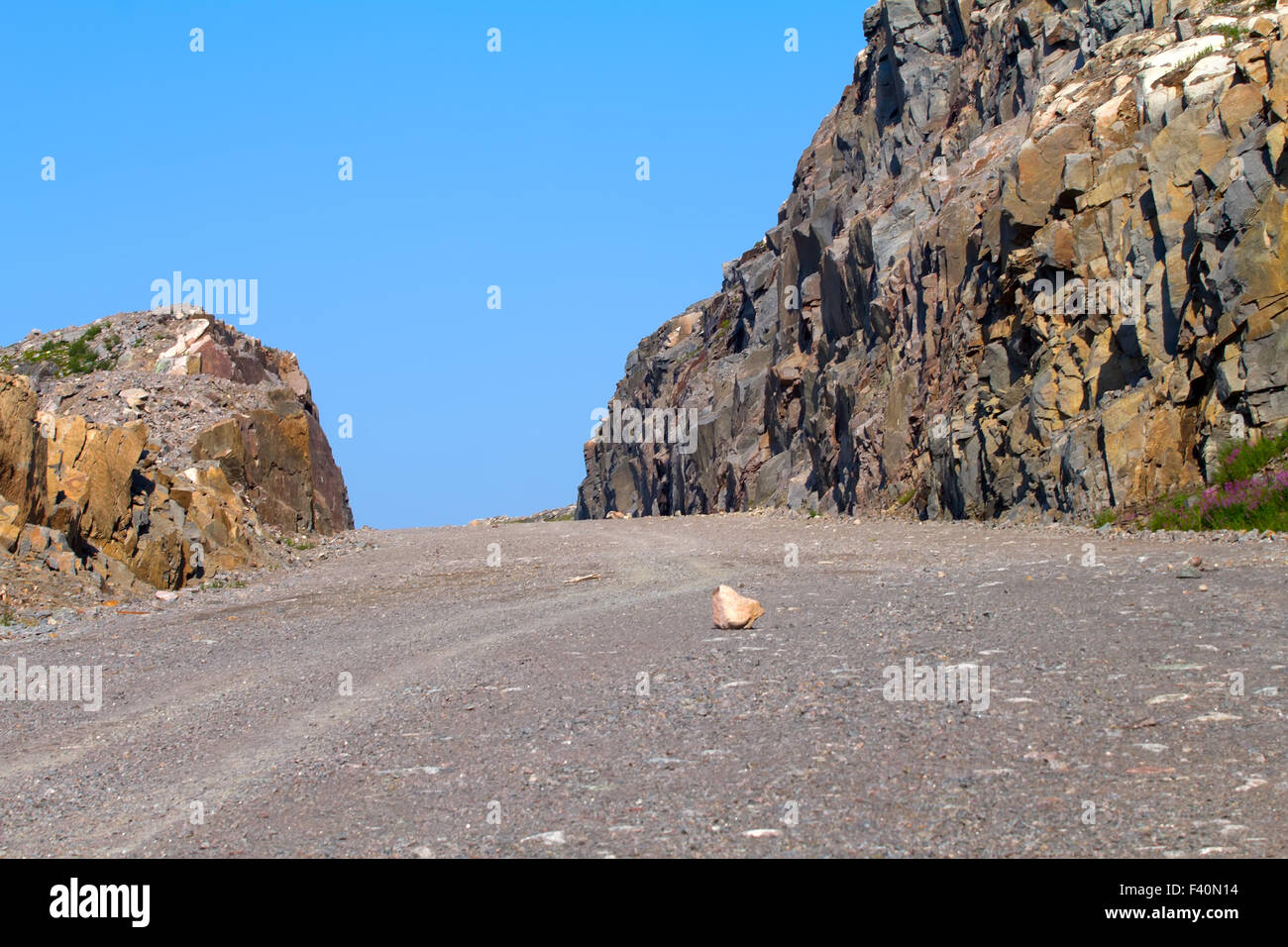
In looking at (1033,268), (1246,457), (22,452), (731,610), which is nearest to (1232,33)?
(1033,268)

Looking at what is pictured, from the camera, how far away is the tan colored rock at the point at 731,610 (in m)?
13.5

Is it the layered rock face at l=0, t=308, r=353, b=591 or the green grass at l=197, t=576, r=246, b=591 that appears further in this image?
the green grass at l=197, t=576, r=246, b=591

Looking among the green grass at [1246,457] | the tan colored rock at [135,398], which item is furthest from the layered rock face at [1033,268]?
the tan colored rock at [135,398]

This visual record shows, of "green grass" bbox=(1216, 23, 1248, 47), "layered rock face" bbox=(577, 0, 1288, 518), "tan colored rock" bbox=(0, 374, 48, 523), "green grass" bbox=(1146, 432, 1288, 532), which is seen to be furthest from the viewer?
"green grass" bbox=(1216, 23, 1248, 47)

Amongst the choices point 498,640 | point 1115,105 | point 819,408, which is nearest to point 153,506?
point 498,640

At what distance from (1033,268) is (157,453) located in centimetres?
2257

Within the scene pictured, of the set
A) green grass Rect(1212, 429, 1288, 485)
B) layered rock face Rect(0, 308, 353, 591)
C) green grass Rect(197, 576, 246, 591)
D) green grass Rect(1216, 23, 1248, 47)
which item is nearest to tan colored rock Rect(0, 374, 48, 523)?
layered rock face Rect(0, 308, 353, 591)

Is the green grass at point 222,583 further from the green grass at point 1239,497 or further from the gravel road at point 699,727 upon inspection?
the green grass at point 1239,497

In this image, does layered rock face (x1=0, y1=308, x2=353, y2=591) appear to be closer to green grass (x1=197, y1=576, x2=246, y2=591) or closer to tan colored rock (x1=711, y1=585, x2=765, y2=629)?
green grass (x1=197, y1=576, x2=246, y2=591)

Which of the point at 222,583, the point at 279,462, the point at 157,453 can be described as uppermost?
the point at 157,453

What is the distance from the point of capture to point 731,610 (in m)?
13.6

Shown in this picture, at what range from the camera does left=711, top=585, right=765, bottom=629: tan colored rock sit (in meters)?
13.5

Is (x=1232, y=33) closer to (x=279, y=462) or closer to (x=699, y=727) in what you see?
(x=699, y=727)

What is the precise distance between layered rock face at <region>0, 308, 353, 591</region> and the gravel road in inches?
163
